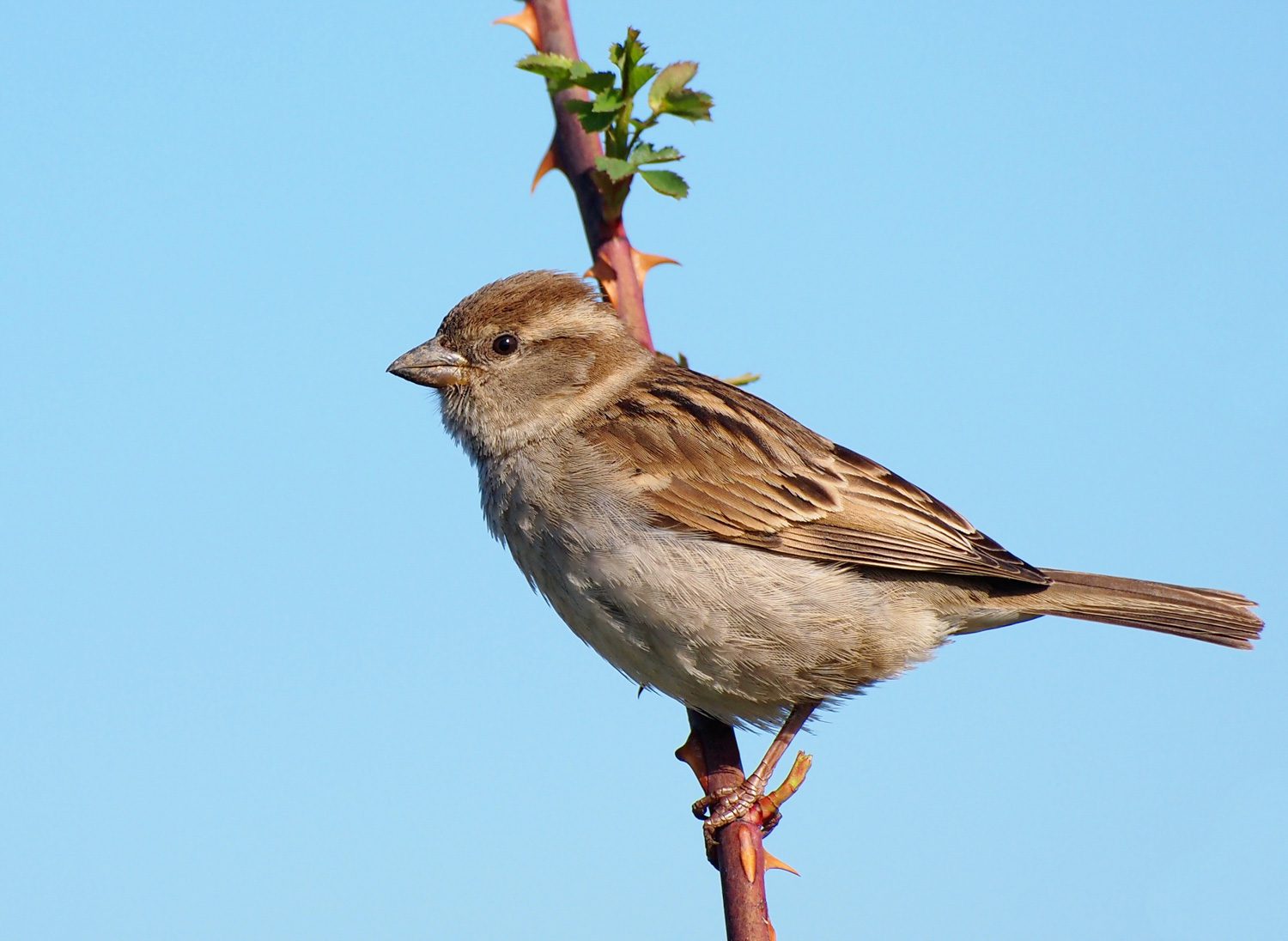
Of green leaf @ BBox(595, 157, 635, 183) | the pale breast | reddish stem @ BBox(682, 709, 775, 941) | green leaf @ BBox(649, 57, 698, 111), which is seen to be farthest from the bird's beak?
reddish stem @ BBox(682, 709, 775, 941)

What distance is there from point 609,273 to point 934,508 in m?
Answer: 1.75

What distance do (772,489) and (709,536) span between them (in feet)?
1.13

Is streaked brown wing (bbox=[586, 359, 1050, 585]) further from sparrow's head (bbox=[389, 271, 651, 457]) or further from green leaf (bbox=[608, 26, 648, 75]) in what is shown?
green leaf (bbox=[608, 26, 648, 75])

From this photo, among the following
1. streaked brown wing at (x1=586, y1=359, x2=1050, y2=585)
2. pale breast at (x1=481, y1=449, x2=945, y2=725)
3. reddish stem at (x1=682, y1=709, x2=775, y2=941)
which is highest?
streaked brown wing at (x1=586, y1=359, x2=1050, y2=585)

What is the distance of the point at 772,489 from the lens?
4.59 m

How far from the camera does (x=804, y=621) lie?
169 inches

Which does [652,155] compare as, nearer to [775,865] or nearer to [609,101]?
[609,101]

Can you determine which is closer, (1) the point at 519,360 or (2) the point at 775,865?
(2) the point at 775,865

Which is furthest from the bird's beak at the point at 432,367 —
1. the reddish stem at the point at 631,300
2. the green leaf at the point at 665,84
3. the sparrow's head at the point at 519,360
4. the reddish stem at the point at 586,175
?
the green leaf at the point at 665,84

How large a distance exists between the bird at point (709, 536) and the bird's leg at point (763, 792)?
1 centimetres

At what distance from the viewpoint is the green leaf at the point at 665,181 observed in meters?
3.34

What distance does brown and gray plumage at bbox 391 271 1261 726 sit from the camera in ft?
13.9

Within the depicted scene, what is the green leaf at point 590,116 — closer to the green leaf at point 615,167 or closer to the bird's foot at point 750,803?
the green leaf at point 615,167

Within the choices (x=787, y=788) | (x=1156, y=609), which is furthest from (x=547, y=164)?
(x=1156, y=609)
